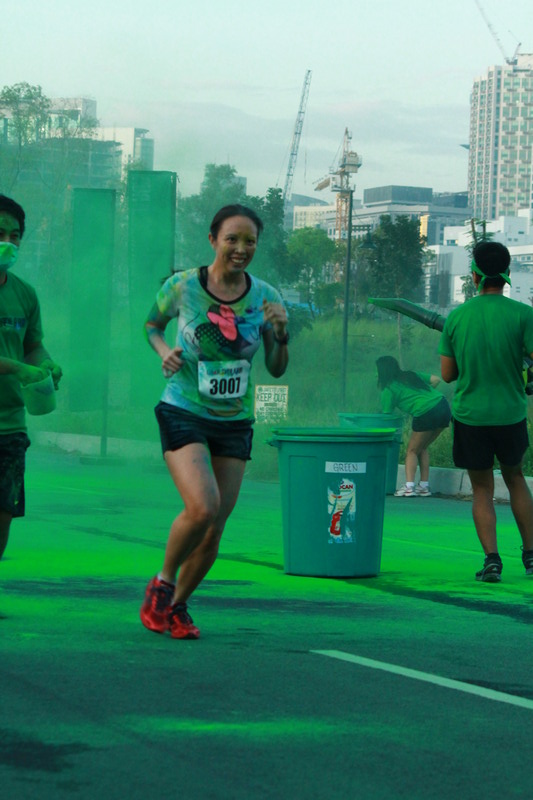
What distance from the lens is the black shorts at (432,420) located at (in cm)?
1441

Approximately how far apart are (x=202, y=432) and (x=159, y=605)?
0.79 m

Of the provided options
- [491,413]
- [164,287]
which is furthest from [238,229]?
[491,413]

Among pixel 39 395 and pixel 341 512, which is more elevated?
pixel 39 395

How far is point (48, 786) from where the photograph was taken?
13.0 feet

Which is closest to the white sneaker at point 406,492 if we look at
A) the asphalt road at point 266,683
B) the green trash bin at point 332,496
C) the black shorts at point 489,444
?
the asphalt road at point 266,683

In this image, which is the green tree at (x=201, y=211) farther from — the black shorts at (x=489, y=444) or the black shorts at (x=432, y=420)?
the black shorts at (x=489, y=444)

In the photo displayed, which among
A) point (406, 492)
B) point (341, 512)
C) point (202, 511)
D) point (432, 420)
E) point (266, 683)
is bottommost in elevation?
point (266, 683)

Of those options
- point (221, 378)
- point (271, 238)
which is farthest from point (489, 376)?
point (271, 238)

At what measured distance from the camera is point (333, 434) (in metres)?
8.51

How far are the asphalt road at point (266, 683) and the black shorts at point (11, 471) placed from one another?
1.86 ft

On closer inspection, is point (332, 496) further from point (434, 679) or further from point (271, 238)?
point (271, 238)

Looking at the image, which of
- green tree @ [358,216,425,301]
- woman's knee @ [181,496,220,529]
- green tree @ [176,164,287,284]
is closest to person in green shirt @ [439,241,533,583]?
woman's knee @ [181,496,220,529]

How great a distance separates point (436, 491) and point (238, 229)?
990 centimetres

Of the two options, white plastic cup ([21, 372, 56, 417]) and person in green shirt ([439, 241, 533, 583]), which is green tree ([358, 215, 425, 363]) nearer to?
person in green shirt ([439, 241, 533, 583])
